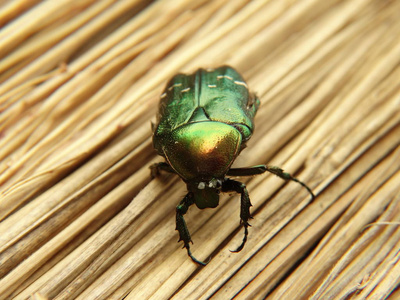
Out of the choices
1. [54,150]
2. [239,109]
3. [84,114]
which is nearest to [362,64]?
[239,109]

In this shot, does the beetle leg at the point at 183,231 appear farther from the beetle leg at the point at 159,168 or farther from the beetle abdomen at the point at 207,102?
Result: the beetle abdomen at the point at 207,102

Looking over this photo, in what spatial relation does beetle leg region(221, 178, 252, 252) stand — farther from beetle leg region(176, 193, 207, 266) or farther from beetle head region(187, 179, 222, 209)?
beetle leg region(176, 193, 207, 266)

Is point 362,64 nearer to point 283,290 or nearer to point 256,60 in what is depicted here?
point 256,60

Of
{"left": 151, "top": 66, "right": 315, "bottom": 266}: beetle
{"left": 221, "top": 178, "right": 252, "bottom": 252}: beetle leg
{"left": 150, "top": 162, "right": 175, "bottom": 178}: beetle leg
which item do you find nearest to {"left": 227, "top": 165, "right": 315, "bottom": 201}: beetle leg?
{"left": 151, "top": 66, "right": 315, "bottom": 266}: beetle

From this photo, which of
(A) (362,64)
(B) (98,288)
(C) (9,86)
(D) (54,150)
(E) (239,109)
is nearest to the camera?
(B) (98,288)

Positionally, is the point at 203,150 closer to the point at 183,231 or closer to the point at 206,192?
the point at 206,192

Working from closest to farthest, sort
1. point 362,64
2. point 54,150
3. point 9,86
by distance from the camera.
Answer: point 54,150
point 9,86
point 362,64

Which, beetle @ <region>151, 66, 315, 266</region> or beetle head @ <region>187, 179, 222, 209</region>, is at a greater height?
beetle @ <region>151, 66, 315, 266</region>

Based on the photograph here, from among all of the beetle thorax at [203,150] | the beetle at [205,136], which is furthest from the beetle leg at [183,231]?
the beetle thorax at [203,150]

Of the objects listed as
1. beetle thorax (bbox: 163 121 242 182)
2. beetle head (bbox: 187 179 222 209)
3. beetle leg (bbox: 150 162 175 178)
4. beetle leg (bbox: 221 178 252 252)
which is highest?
beetle thorax (bbox: 163 121 242 182)
